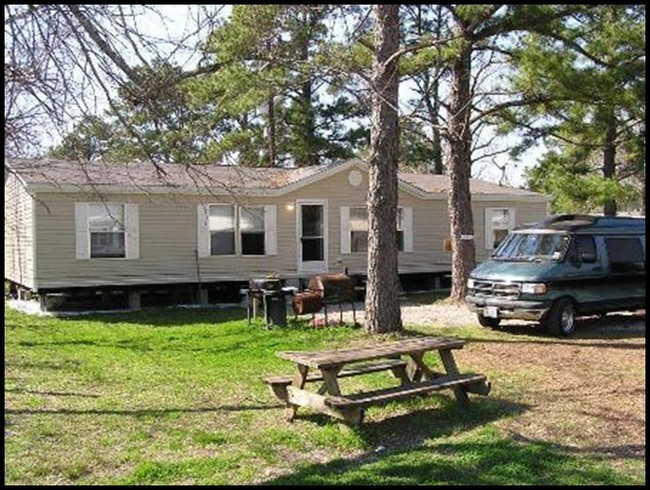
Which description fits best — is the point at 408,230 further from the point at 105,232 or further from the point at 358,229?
the point at 105,232

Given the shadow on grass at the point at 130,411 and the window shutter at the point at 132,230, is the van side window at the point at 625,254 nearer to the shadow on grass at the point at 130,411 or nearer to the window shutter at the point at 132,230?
the shadow on grass at the point at 130,411

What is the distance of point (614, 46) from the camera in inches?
541

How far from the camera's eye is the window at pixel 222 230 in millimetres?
18328

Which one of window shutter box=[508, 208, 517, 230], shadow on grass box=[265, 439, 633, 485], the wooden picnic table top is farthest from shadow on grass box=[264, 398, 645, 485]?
window shutter box=[508, 208, 517, 230]

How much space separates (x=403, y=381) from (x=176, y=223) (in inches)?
426

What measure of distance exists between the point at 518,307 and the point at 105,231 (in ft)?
31.9

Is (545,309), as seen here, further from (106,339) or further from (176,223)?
(176,223)

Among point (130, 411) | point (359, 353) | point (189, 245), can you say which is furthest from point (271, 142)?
point (359, 353)

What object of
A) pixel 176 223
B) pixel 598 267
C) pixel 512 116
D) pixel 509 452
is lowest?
pixel 509 452

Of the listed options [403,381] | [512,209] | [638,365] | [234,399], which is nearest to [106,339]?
[234,399]

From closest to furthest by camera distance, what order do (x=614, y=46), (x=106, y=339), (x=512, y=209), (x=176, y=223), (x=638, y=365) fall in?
(x=638, y=365), (x=106, y=339), (x=614, y=46), (x=176, y=223), (x=512, y=209)

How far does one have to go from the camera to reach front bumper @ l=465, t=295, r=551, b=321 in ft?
38.4

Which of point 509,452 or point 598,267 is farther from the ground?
point 598,267

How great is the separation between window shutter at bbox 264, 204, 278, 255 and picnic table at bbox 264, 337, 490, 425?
10.8m
